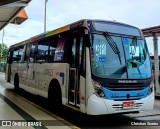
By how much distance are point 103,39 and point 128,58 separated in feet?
2.95

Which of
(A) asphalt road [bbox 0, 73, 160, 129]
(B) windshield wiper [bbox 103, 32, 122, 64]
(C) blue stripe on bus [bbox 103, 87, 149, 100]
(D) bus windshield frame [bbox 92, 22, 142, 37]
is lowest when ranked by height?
(A) asphalt road [bbox 0, 73, 160, 129]

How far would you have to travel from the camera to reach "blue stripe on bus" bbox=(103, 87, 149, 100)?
7.04 m

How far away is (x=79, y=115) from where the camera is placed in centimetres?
889

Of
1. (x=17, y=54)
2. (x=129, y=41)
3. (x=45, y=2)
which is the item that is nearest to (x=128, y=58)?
(x=129, y=41)

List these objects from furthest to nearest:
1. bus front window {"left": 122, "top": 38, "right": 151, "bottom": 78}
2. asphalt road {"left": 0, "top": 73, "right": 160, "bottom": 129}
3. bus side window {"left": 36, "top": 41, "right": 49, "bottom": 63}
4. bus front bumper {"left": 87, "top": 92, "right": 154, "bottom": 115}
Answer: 1. bus side window {"left": 36, "top": 41, "right": 49, "bottom": 63}
2. bus front window {"left": 122, "top": 38, "right": 151, "bottom": 78}
3. asphalt road {"left": 0, "top": 73, "right": 160, "bottom": 129}
4. bus front bumper {"left": 87, "top": 92, "right": 154, "bottom": 115}

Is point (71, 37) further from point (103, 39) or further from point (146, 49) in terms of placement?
point (146, 49)

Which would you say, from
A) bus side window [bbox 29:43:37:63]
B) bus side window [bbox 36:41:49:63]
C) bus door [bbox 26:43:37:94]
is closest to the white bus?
bus side window [bbox 36:41:49:63]

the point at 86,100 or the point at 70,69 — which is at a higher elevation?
the point at 70,69

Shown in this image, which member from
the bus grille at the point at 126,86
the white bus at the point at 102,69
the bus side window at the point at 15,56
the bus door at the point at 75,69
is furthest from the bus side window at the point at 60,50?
the bus side window at the point at 15,56

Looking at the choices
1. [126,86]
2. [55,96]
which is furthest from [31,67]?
[126,86]

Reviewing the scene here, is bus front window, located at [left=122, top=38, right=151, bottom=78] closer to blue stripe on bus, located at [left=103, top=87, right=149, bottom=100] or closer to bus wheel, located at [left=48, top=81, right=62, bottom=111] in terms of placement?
blue stripe on bus, located at [left=103, top=87, right=149, bottom=100]

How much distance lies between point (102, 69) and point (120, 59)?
25.5 inches

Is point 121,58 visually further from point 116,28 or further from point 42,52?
point 42,52

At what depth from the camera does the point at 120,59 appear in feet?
24.5
